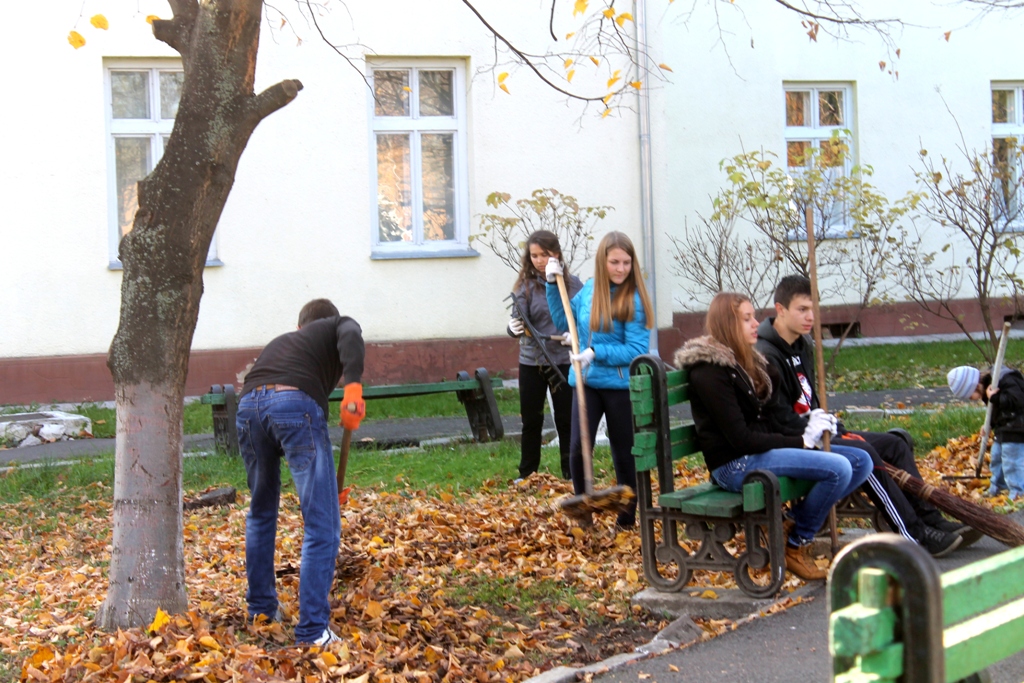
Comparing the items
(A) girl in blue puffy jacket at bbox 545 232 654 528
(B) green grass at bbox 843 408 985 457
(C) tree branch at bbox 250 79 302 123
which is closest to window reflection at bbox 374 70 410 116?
(B) green grass at bbox 843 408 985 457

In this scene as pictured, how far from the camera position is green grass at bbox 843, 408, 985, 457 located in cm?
847

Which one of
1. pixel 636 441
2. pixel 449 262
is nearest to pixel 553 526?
pixel 636 441

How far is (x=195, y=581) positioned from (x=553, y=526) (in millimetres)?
1975

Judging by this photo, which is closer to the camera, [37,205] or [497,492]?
[497,492]

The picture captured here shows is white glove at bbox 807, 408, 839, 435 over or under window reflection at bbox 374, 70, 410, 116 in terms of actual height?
under

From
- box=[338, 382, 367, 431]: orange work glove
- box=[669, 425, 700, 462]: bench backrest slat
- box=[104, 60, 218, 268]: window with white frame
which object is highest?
box=[104, 60, 218, 268]: window with white frame

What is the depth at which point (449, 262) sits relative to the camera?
13883 millimetres

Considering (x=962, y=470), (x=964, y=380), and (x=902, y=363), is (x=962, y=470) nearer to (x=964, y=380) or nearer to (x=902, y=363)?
(x=964, y=380)

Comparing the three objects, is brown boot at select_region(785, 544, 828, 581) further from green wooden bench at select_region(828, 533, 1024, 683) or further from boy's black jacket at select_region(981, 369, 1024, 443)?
green wooden bench at select_region(828, 533, 1024, 683)

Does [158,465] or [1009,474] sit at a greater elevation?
[158,465]

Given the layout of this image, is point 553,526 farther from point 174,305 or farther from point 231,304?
point 231,304

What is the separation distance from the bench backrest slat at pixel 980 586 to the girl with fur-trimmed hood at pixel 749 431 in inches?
117

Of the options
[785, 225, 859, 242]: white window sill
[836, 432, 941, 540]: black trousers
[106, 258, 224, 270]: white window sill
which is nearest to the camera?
[836, 432, 941, 540]: black trousers

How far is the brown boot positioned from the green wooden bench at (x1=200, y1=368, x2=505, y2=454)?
15.6ft
